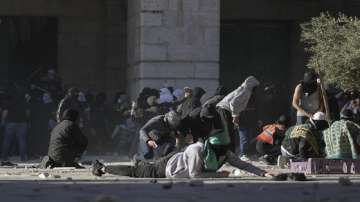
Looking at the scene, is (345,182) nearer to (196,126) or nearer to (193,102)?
(196,126)

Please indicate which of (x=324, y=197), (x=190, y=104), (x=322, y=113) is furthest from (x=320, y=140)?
(x=324, y=197)

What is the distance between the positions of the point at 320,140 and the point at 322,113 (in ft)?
2.66

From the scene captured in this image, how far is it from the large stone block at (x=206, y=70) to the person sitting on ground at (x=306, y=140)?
542 cm

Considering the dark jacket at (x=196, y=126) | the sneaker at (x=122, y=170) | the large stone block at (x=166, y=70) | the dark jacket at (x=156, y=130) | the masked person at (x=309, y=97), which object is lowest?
the sneaker at (x=122, y=170)

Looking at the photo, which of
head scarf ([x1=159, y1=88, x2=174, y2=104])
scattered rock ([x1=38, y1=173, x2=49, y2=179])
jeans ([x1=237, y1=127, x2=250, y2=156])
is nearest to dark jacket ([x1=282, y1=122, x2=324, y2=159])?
jeans ([x1=237, y1=127, x2=250, y2=156])

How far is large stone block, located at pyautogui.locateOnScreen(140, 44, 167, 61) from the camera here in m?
19.6

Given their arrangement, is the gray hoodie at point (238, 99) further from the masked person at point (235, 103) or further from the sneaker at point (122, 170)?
the sneaker at point (122, 170)

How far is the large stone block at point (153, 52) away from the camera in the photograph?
64.3 ft

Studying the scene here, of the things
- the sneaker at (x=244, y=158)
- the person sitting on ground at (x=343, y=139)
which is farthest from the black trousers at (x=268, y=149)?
the person sitting on ground at (x=343, y=139)

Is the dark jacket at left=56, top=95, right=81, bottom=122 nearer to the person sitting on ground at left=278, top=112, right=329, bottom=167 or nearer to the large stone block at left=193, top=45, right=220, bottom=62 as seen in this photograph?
the large stone block at left=193, top=45, right=220, bottom=62

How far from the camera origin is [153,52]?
19.6 m

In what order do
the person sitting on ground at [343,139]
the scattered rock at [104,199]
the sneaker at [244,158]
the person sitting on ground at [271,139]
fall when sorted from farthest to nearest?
the sneaker at [244,158] < the person sitting on ground at [271,139] < the person sitting on ground at [343,139] < the scattered rock at [104,199]

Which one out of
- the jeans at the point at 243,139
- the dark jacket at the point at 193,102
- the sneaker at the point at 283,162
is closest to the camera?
the sneaker at the point at 283,162

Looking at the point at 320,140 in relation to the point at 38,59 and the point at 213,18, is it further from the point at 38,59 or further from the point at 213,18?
the point at 38,59
